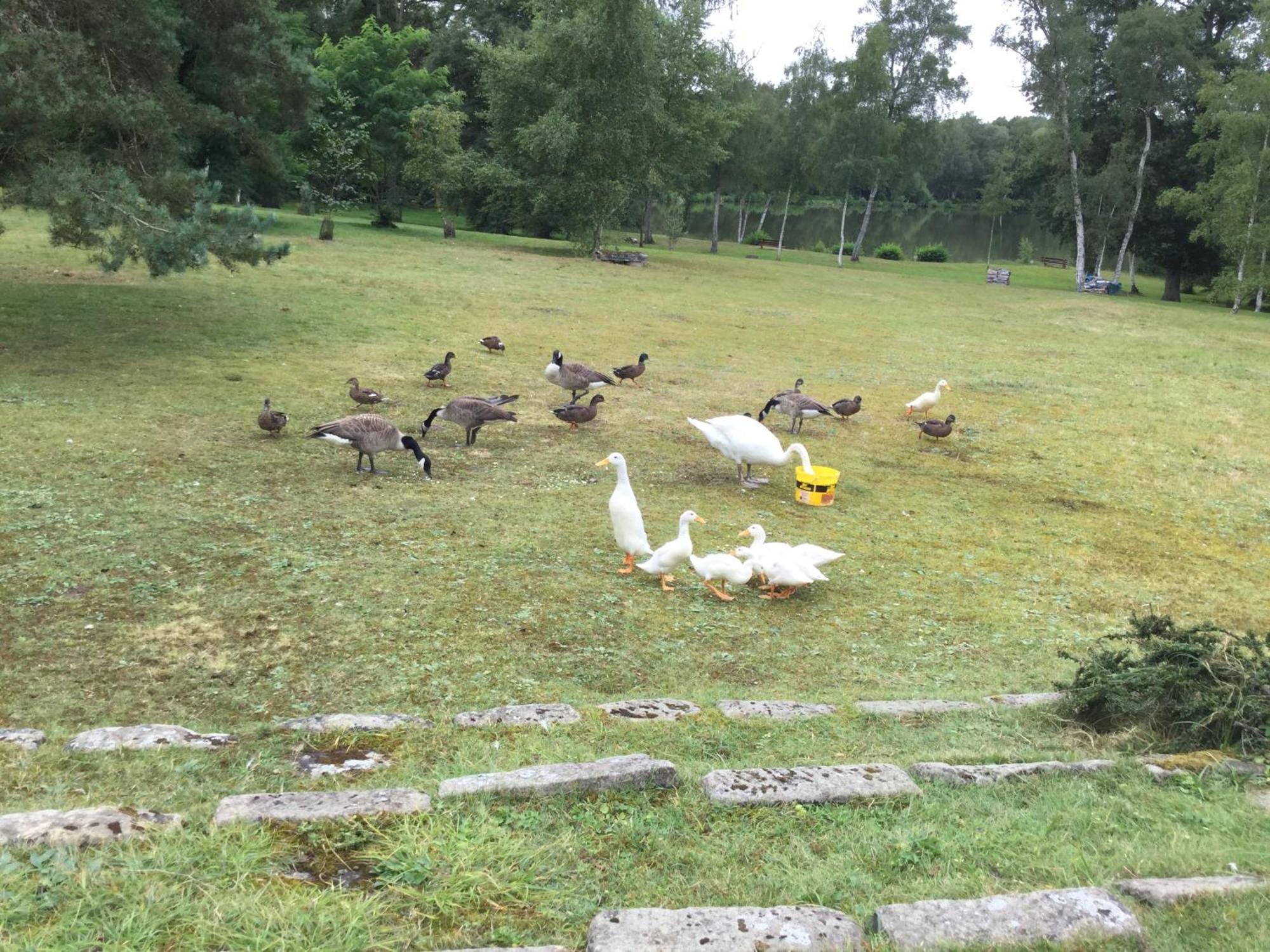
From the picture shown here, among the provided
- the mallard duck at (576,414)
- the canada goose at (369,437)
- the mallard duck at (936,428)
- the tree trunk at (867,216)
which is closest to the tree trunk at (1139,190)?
the tree trunk at (867,216)

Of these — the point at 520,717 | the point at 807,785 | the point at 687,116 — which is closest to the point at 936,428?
the point at 520,717

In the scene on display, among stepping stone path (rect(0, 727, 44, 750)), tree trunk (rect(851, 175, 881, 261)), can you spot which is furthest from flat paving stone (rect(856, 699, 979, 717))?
tree trunk (rect(851, 175, 881, 261))

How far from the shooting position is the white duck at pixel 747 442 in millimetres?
9398

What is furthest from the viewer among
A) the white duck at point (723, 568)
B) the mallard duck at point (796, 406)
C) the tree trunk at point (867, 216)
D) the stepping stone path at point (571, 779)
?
the tree trunk at point (867, 216)

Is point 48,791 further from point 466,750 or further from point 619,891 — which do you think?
point 619,891

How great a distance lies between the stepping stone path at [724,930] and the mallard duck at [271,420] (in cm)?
815

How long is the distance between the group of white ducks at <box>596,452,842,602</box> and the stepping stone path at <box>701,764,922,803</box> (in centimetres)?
305

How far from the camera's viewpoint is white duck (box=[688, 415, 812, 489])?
9.40 metres

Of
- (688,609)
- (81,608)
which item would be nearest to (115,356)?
(81,608)

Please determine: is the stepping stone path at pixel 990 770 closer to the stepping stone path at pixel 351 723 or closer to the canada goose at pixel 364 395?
the stepping stone path at pixel 351 723

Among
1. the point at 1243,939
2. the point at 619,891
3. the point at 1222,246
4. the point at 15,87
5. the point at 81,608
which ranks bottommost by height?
the point at 81,608

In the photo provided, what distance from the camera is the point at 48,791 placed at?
3.44 meters

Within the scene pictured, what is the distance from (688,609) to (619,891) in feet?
12.4

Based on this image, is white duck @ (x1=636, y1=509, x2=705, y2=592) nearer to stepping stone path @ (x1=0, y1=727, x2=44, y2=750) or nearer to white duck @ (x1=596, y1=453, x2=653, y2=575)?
white duck @ (x1=596, y1=453, x2=653, y2=575)
